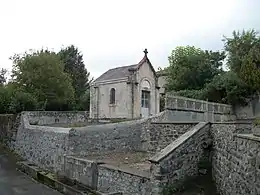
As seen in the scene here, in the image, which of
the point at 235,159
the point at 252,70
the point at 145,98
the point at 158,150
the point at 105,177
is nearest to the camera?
the point at 235,159

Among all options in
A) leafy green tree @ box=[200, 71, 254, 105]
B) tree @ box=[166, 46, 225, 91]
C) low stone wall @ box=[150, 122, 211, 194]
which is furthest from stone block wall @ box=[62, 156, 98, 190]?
tree @ box=[166, 46, 225, 91]

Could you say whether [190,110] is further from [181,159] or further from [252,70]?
[181,159]

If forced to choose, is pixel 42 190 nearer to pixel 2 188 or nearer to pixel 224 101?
pixel 2 188

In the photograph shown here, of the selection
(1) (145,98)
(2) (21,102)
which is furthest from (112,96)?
(2) (21,102)

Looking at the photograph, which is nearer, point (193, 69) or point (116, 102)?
point (116, 102)

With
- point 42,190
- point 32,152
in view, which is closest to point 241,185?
point 42,190

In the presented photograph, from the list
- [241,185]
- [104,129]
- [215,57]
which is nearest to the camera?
[241,185]

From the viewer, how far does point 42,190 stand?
13969 mm

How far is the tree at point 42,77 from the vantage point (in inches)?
1208

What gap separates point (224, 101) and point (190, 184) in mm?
21829

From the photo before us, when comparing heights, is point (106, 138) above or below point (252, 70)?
below

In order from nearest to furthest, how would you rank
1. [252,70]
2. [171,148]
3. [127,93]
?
[171,148] → [252,70] → [127,93]

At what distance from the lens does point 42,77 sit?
101 ft

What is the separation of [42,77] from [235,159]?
2571cm
